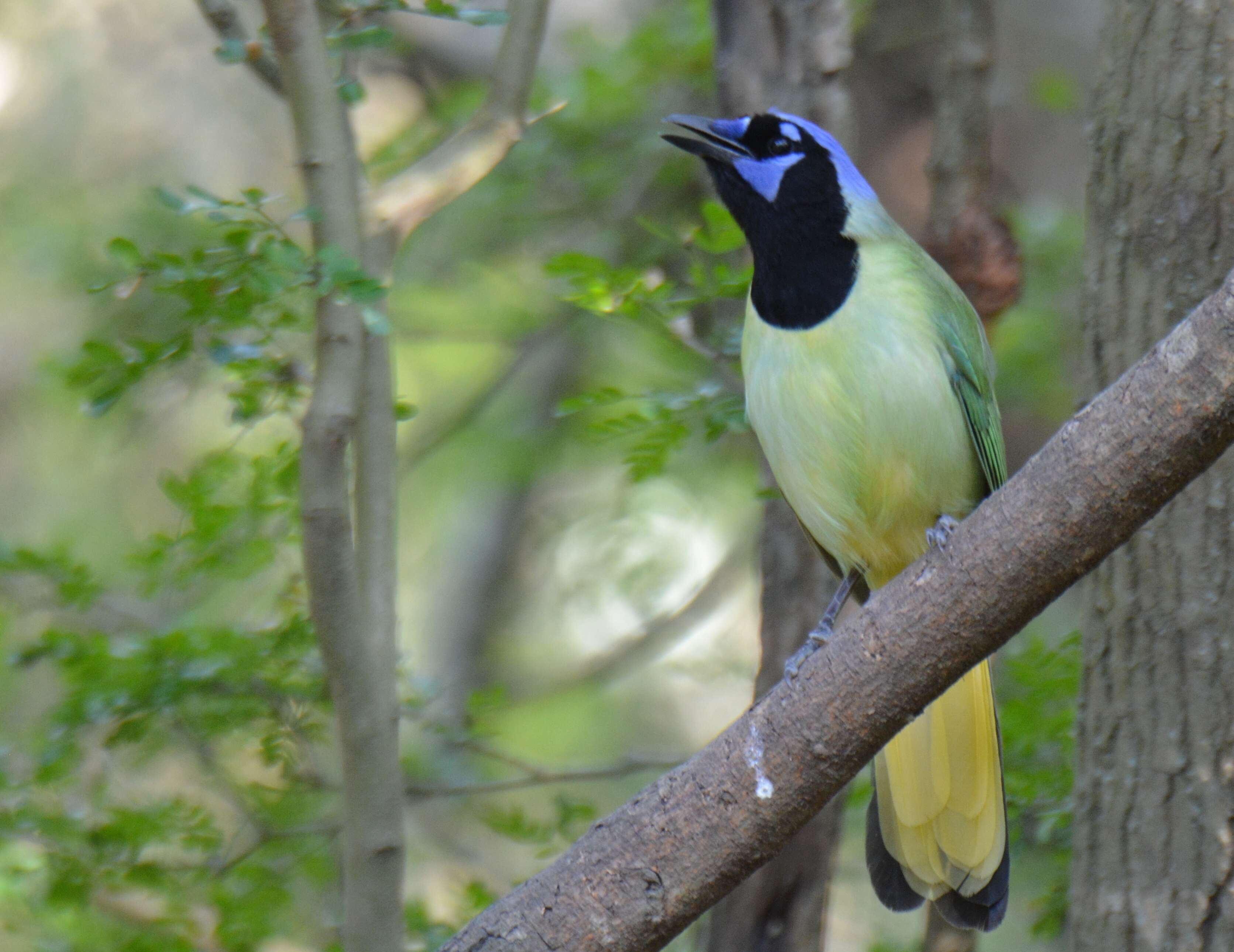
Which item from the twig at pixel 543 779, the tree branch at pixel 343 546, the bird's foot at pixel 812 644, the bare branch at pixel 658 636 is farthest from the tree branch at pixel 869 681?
the bare branch at pixel 658 636

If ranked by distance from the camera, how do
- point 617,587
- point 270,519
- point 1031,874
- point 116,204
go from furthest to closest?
1. point 116,204
2. point 617,587
3. point 1031,874
4. point 270,519

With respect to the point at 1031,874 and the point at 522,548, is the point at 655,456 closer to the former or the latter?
the point at 1031,874

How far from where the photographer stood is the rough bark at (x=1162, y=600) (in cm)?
269

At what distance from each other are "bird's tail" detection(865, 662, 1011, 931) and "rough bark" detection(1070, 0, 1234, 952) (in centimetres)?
20

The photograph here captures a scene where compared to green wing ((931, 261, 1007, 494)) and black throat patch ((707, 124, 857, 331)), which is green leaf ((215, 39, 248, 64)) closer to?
black throat patch ((707, 124, 857, 331))

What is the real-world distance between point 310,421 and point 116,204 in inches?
231

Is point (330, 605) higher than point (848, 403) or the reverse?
higher

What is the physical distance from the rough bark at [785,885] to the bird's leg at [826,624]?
0.25 ft

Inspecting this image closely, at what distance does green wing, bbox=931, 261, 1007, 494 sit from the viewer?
3.05 m

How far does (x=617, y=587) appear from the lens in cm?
639

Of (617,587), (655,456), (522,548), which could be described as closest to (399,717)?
(655,456)

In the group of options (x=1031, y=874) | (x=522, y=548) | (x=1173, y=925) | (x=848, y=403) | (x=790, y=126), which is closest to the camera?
(x=1173, y=925)

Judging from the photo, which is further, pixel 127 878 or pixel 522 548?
pixel 522 548

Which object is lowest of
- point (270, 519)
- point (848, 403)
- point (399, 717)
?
point (270, 519)
